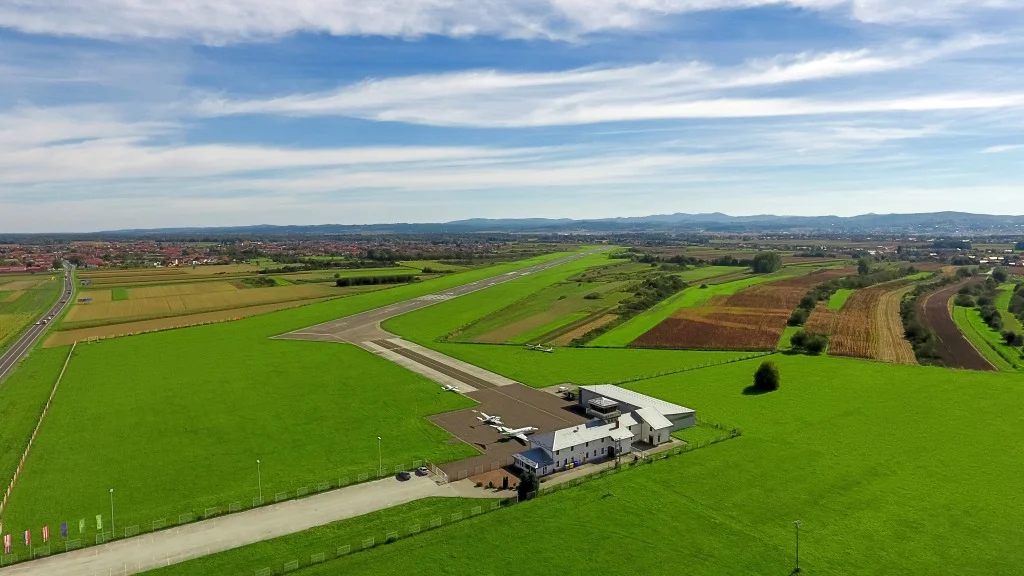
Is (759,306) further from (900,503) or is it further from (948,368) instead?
(900,503)

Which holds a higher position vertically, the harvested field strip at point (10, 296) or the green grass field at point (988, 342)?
the harvested field strip at point (10, 296)

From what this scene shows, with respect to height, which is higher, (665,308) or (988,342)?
(665,308)

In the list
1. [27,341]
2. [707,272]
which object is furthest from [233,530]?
[707,272]

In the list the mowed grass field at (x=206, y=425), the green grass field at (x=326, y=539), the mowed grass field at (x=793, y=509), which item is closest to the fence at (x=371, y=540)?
the green grass field at (x=326, y=539)

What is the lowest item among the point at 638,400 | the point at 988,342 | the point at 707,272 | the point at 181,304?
the point at 988,342

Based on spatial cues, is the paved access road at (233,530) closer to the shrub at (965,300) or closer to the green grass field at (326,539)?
the green grass field at (326,539)

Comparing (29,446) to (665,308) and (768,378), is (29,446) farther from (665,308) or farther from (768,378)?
(665,308)
